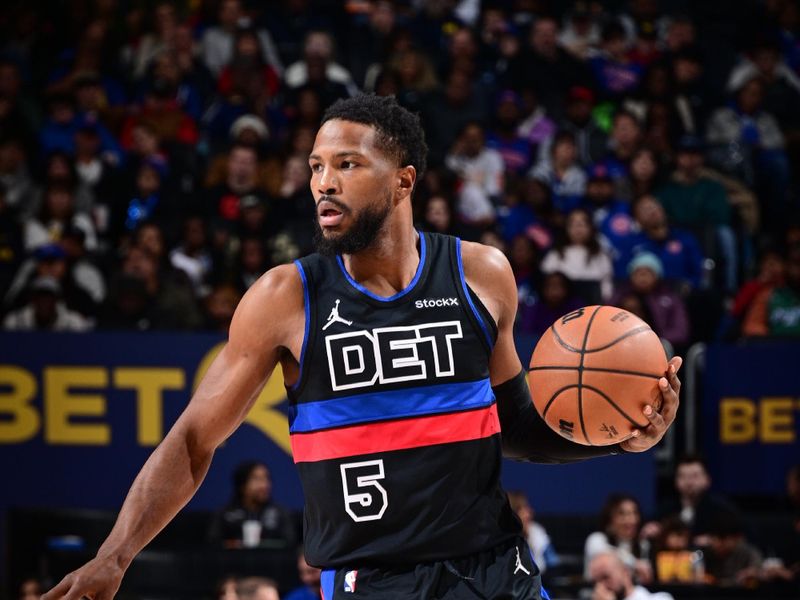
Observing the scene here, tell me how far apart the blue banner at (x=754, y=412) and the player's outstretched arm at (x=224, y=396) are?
6329 mm

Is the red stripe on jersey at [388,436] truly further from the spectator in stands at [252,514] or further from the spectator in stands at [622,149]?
the spectator in stands at [622,149]

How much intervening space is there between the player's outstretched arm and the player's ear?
14.8 inches

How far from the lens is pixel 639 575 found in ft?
26.5

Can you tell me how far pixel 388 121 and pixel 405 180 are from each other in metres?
0.17

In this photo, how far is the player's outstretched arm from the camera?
3.48m

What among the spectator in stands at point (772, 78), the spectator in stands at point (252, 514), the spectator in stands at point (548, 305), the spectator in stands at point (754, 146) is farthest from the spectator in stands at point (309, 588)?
the spectator in stands at point (772, 78)

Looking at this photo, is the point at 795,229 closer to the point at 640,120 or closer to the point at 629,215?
the point at 629,215

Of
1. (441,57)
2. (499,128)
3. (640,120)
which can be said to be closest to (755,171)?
(640,120)

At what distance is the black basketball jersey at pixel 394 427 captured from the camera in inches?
137

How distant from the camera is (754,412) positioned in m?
9.38

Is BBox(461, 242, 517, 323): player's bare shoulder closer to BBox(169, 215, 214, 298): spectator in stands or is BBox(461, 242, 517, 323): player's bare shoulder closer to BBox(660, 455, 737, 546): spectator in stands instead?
BBox(660, 455, 737, 546): spectator in stands

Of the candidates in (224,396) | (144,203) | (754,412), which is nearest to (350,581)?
(224,396)

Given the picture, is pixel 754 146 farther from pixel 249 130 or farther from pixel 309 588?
pixel 309 588

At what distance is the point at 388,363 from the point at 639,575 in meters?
5.00
